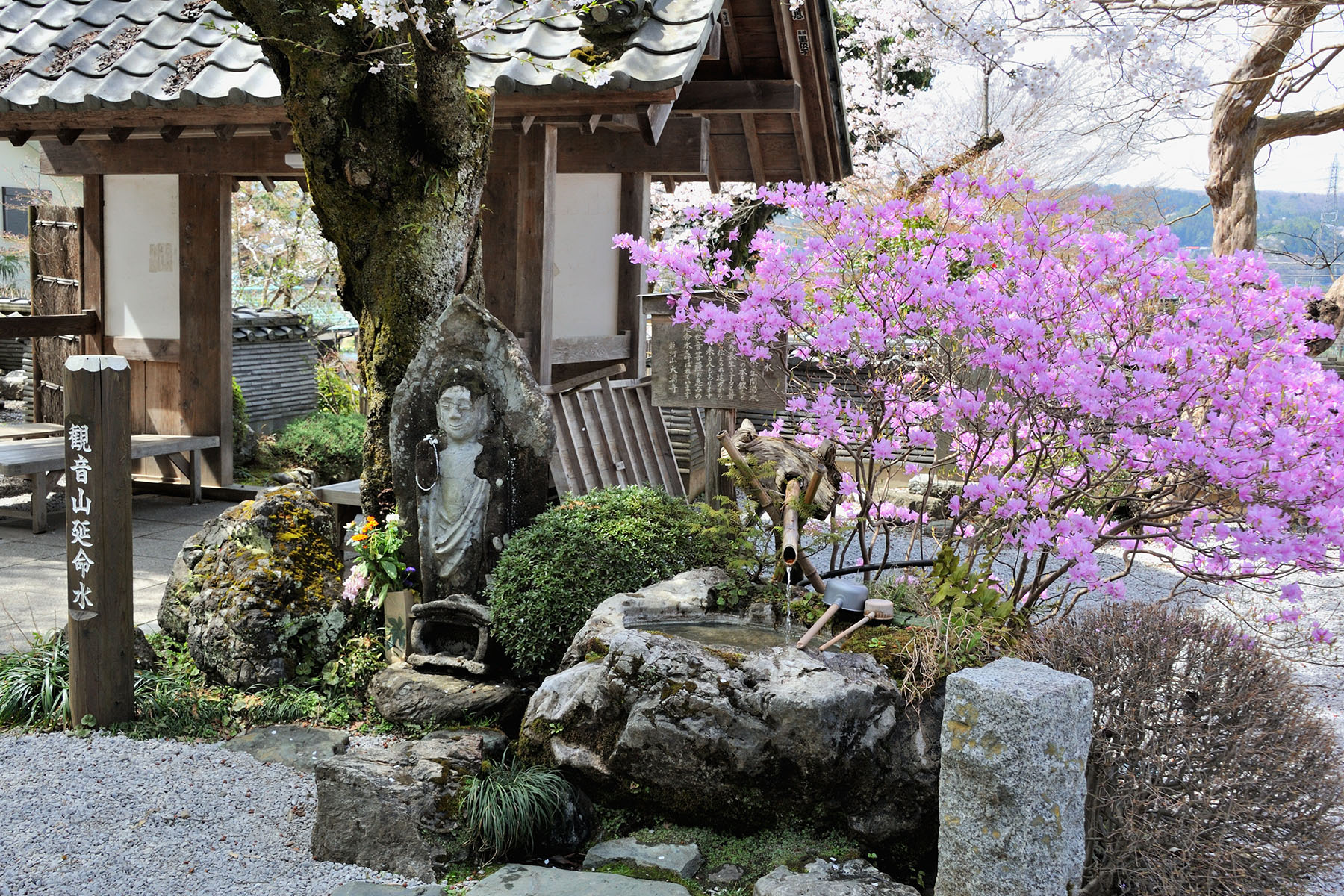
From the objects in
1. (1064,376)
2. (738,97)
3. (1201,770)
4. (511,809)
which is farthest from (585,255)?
(1201,770)

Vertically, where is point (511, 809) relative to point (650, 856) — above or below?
above

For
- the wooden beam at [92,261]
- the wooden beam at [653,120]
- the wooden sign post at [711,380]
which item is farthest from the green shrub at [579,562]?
the wooden beam at [92,261]

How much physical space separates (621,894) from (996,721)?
1.36 m

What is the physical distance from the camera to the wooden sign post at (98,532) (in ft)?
15.5

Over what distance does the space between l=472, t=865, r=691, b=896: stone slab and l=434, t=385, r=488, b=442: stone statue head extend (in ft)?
7.58

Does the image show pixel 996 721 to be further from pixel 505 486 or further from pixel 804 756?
pixel 505 486

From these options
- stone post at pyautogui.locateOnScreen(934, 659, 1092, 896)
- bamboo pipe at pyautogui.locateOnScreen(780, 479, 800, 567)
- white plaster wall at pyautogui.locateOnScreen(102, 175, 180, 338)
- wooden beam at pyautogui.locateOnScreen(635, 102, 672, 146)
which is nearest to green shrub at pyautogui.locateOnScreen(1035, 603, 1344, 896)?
stone post at pyautogui.locateOnScreen(934, 659, 1092, 896)

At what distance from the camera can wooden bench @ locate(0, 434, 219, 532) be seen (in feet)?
26.7

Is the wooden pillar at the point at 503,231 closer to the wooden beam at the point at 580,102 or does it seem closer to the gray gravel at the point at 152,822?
the wooden beam at the point at 580,102

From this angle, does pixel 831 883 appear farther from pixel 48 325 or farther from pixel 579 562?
pixel 48 325

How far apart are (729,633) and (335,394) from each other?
950cm

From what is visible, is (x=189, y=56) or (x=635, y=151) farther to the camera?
(x=635, y=151)

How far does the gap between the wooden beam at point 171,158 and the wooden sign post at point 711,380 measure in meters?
4.31

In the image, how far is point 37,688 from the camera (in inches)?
200
